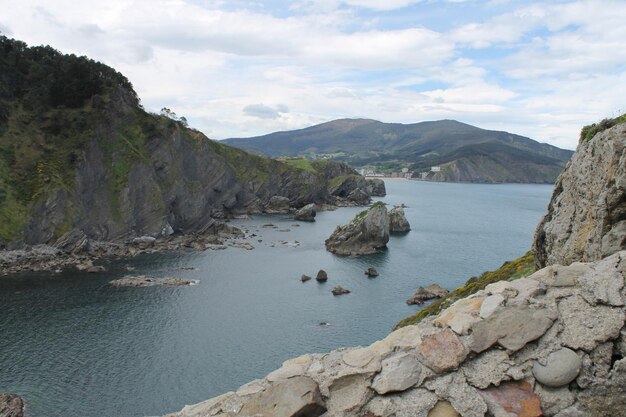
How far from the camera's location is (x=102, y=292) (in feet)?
249

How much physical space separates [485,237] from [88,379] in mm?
116205

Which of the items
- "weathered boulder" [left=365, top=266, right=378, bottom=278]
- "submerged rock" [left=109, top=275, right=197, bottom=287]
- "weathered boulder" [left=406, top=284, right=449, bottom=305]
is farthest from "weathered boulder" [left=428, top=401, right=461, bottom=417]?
"weathered boulder" [left=365, top=266, right=378, bottom=278]

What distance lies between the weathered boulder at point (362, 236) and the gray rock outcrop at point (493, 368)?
101 m

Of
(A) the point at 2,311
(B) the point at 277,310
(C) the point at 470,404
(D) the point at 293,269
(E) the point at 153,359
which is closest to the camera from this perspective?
(C) the point at 470,404

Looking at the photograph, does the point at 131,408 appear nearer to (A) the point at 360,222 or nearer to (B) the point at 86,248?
(B) the point at 86,248

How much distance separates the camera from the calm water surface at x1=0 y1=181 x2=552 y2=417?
46625 mm

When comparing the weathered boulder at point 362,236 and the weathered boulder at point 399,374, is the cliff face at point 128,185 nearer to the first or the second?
the weathered boulder at point 362,236

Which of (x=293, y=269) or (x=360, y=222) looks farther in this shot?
(x=360, y=222)

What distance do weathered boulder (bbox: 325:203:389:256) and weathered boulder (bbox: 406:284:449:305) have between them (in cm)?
3459

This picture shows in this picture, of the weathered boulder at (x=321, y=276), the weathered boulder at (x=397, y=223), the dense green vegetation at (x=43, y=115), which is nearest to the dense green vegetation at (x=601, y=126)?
the weathered boulder at (x=321, y=276)

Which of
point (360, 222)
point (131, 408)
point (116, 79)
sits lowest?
point (131, 408)

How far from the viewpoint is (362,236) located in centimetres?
11531

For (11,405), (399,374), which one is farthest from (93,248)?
(399,374)

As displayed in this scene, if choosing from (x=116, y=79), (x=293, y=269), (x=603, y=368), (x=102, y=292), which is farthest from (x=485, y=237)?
(x=603, y=368)
